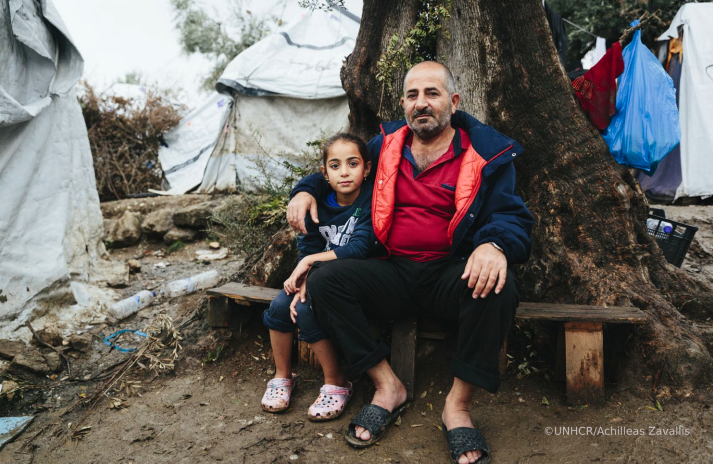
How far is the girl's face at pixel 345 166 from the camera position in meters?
2.57

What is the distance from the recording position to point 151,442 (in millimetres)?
2281

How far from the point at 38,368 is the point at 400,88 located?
3040 millimetres

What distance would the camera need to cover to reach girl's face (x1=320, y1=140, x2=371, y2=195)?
8.43 feet

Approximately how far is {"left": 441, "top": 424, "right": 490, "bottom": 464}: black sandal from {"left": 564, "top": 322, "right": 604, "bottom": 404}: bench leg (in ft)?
2.11

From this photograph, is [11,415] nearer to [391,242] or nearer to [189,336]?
[189,336]

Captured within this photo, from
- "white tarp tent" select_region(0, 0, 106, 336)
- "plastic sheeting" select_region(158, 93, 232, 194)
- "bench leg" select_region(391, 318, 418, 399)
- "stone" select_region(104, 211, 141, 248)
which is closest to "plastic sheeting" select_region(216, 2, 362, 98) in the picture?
"plastic sheeting" select_region(158, 93, 232, 194)

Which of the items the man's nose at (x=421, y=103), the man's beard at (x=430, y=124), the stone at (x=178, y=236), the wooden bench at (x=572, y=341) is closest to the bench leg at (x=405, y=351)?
the wooden bench at (x=572, y=341)

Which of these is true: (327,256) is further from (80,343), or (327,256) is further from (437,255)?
(80,343)

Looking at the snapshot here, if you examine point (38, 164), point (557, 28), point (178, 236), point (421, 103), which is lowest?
point (178, 236)

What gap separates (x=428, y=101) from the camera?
243cm

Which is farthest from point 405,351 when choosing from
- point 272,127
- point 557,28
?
point 557,28

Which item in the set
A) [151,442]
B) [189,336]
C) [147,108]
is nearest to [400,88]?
[189,336]

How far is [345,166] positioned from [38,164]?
2.73 metres

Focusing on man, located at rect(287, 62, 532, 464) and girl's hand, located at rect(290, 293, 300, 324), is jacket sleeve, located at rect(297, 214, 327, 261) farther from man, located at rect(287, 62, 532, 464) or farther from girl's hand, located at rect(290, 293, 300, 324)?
girl's hand, located at rect(290, 293, 300, 324)
